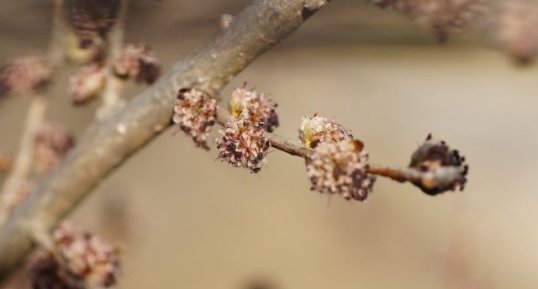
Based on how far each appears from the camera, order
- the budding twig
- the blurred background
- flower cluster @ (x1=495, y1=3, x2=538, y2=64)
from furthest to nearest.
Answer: the blurred background, flower cluster @ (x1=495, y1=3, x2=538, y2=64), the budding twig

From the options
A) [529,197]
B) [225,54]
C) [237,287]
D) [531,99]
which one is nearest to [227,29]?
[225,54]

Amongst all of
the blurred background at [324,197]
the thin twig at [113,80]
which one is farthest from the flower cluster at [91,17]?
the blurred background at [324,197]

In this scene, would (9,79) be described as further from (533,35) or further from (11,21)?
(11,21)

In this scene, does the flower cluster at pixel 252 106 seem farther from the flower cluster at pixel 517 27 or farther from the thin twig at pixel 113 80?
the flower cluster at pixel 517 27

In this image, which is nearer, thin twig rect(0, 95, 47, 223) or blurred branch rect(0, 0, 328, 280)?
blurred branch rect(0, 0, 328, 280)

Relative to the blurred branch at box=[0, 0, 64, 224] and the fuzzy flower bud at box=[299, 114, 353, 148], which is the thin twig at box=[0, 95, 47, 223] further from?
the fuzzy flower bud at box=[299, 114, 353, 148]

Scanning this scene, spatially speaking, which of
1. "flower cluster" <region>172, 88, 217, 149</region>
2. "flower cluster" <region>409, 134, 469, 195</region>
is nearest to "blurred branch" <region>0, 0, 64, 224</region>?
"flower cluster" <region>172, 88, 217, 149</region>

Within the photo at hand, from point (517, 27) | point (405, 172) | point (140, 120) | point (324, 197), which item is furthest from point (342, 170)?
point (324, 197)

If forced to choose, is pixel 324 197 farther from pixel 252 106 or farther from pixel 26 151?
pixel 252 106
